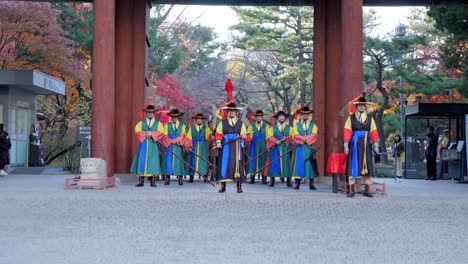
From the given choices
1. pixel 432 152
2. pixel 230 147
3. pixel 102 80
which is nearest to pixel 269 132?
pixel 230 147

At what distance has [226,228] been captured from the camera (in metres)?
9.51

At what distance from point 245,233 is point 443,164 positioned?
16.5 meters

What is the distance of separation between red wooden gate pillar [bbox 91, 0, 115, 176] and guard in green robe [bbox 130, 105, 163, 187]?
94cm

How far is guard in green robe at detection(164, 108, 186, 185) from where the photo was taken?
17469 mm

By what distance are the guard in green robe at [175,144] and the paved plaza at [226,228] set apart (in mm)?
3837

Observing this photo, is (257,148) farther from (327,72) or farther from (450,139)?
(450,139)

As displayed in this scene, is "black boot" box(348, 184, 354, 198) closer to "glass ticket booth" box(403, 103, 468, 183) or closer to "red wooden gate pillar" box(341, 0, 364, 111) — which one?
"red wooden gate pillar" box(341, 0, 364, 111)

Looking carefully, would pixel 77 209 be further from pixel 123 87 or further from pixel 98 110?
pixel 123 87

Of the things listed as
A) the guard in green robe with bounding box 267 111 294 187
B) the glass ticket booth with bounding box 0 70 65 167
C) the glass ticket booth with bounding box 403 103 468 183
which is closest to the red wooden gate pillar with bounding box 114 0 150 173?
the guard in green robe with bounding box 267 111 294 187

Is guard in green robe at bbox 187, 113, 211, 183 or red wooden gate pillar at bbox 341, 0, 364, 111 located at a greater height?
red wooden gate pillar at bbox 341, 0, 364, 111

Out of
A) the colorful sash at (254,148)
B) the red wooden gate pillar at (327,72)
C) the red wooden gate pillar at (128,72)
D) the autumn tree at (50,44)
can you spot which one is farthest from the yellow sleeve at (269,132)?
the autumn tree at (50,44)

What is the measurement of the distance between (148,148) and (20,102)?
11.1 metres

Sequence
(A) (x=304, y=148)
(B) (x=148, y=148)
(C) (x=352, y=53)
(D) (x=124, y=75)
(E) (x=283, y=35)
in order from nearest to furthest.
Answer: (C) (x=352, y=53)
(B) (x=148, y=148)
(A) (x=304, y=148)
(D) (x=124, y=75)
(E) (x=283, y=35)

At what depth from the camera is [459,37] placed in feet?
72.5
